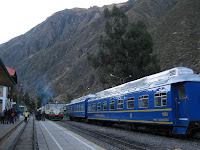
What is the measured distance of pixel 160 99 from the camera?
46.2 feet

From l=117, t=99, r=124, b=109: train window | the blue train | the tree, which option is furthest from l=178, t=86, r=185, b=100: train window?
the tree

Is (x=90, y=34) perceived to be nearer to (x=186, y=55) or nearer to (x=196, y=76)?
(x=186, y=55)

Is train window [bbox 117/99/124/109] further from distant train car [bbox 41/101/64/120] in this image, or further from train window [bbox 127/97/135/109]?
distant train car [bbox 41/101/64/120]

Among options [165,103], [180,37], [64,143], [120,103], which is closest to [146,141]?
[165,103]

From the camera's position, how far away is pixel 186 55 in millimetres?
65188

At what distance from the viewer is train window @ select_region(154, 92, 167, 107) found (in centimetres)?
1372

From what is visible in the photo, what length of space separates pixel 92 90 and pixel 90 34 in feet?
236

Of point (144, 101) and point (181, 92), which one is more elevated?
point (181, 92)

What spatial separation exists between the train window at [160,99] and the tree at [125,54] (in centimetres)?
2541

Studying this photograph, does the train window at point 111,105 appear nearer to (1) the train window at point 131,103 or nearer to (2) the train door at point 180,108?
(1) the train window at point 131,103

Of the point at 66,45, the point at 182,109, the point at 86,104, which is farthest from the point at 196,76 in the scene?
the point at 66,45

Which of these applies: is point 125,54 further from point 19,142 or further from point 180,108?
point 19,142

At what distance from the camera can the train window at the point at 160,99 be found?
13.7 metres

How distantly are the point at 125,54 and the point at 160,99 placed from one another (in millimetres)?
29640
